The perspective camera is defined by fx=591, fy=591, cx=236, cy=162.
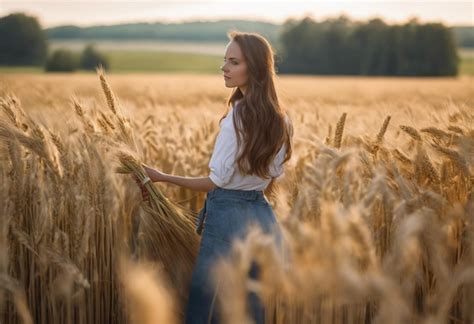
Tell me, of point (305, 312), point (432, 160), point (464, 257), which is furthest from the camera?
point (432, 160)

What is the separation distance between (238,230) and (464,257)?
0.89 meters

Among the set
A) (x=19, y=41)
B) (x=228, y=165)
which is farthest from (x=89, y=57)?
(x=228, y=165)

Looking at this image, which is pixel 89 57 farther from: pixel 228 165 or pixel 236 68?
pixel 228 165

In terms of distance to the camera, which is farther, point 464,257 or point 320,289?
point 464,257

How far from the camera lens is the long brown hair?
2.36 metres

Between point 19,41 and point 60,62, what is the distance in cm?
491

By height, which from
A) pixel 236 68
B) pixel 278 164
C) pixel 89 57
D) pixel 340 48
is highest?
pixel 236 68

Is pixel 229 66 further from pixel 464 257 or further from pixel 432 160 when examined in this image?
pixel 464 257

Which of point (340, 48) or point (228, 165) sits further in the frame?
point (340, 48)

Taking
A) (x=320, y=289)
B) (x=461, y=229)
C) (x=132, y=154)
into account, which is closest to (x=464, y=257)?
(x=461, y=229)

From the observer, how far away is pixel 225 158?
2365mm

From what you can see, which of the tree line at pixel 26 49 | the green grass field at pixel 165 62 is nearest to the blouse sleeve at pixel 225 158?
the green grass field at pixel 165 62

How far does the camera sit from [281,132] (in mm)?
2459

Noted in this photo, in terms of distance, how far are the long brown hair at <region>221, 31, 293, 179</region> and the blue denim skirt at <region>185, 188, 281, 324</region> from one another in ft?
0.46
